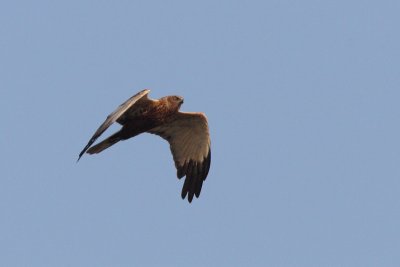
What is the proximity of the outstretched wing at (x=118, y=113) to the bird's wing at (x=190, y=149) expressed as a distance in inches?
63.0

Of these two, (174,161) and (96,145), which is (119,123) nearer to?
(96,145)

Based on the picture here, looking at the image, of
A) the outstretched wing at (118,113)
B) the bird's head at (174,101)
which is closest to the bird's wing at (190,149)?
the bird's head at (174,101)

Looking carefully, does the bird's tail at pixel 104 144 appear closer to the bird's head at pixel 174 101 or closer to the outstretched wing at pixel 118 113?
the outstretched wing at pixel 118 113

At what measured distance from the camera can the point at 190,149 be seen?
58.6 feet

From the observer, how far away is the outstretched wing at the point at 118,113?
48.7ft

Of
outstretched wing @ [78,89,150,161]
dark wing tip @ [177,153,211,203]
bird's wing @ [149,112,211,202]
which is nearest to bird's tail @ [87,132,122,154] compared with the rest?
outstretched wing @ [78,89,150,161]

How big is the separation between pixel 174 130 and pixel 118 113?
8.11 feet

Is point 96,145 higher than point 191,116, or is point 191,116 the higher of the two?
point 191,116

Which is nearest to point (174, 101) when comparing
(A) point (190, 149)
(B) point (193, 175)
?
(A) point (190, 149)

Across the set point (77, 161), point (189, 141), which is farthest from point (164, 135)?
point (77, 161)

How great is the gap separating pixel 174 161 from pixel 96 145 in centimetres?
192

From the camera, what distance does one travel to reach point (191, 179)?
17.7m

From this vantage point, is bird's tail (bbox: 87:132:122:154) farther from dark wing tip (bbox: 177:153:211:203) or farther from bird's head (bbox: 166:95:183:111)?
dark wing tip (bbox: 177:153:211:203)

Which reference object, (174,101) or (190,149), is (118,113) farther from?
(190,149)
